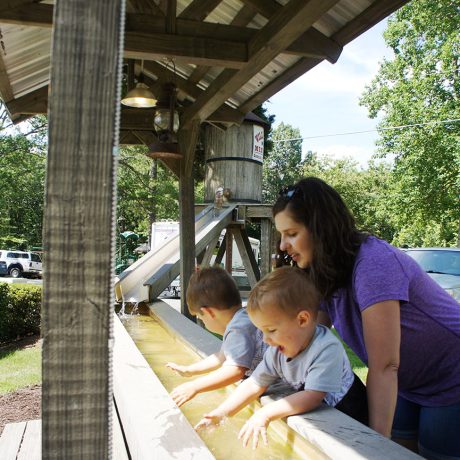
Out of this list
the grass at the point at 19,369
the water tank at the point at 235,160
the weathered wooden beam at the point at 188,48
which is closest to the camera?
the weathered wooden beam at the point at 188,48

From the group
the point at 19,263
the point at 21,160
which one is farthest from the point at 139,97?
the point at 19,263

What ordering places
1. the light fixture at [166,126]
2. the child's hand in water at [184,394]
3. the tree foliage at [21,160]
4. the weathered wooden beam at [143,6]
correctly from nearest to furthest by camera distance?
the child's hand in water at [184,394] → the light fixture at [166,126] → the weathered wooden beam at [143,6] → the tree foliage at [21,160]

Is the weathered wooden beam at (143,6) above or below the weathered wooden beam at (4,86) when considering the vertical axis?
above

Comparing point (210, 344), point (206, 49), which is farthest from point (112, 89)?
point (206, 49)

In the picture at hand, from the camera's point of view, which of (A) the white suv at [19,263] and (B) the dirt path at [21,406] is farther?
(A) the white suv at [19,263]

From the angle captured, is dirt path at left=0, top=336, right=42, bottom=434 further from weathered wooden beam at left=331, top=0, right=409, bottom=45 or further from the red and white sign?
the red and white sign

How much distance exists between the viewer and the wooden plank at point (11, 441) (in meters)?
3.41

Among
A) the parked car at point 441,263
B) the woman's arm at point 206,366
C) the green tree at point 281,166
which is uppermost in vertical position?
the green tree at point 281,166

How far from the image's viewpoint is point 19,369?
754 centimetres

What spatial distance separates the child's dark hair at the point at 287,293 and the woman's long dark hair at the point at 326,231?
8 centimetres

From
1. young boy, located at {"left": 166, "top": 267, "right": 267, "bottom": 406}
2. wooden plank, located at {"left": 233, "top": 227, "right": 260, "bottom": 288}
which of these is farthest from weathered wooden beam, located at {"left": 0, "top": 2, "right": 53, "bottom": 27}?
wooden plank, located at {"left": 233, "top": 227, "right": 260, "bottom": 288}

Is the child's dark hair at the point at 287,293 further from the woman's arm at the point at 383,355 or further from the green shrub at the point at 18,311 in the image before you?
the green shrub at the point at 18,311

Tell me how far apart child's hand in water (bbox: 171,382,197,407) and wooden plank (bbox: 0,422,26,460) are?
1849 mm

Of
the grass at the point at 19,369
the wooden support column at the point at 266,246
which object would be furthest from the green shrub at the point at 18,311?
the wooden support column at the point at 266,246
